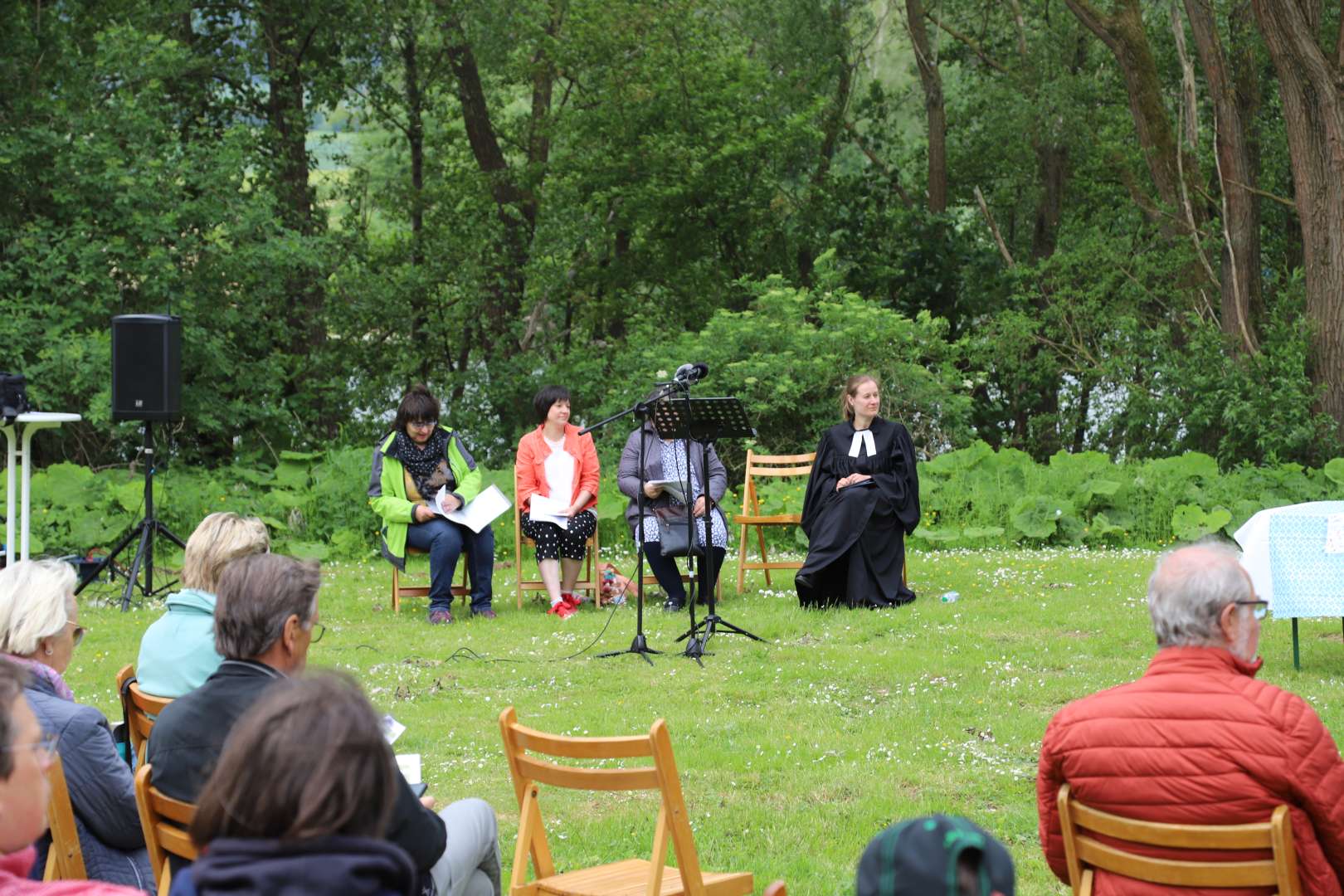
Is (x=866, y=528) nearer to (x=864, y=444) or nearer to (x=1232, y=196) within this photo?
(x=864, y=444)

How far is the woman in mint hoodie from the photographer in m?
4.09

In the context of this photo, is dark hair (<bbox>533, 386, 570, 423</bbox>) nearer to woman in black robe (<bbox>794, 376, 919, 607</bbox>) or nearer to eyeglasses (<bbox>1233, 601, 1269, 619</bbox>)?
woman in black robe (<bbox>794, 376, 919, 607</bbox>)

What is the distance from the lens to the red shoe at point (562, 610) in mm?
9141

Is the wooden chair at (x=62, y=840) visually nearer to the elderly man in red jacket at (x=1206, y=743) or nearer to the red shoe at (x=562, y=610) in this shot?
the elderly man in red jacket at (x=1206, y=743)

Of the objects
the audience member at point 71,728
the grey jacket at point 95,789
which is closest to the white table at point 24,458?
the audience member at point 71,728

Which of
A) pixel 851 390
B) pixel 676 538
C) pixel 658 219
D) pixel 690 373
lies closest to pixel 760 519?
pixel 676 538

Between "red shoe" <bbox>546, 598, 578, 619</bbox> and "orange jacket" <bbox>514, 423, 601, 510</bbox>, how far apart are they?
0.66m

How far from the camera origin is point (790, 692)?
683 cm

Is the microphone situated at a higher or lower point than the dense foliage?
lower

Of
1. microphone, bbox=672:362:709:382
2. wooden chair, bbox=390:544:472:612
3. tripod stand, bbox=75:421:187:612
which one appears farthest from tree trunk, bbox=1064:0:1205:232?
tripod stand, bbox=75:421:187:612

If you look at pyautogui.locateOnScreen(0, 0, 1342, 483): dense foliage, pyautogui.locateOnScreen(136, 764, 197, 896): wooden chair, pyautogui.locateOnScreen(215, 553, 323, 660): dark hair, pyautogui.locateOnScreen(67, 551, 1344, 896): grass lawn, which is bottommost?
pyautogui.locateOnScreen(67, 551, 1344, 896): grass lawn

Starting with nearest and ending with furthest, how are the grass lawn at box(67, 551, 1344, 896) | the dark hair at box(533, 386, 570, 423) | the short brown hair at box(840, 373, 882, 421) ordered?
the grass lawn at box(67, 551, 1344, 896) → the short brown hair at box(840, 373, 882, 421) → the dark hair at box(533, 386, 570, 423)

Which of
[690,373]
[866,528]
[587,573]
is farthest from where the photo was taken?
[587,573]

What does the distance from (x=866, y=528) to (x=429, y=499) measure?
9.14 ft
